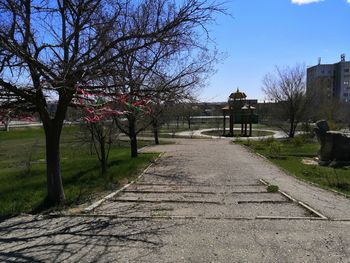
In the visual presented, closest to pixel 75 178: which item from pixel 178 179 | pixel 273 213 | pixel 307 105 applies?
pixel 178 179

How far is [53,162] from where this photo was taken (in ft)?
28.6

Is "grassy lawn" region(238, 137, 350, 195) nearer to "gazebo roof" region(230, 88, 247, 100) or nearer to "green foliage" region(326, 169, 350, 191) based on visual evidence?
"green foliage" region(326, 169, 350, 191)

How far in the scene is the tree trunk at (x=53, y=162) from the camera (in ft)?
28.2

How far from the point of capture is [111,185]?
37.4ft

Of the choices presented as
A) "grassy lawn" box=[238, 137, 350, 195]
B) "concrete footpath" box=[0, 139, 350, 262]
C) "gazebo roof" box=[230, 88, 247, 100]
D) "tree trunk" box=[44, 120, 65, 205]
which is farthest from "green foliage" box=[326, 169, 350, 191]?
"gazebo roof" box=[230, 88, 247, 100]

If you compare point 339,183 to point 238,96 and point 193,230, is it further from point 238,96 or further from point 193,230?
point 238,96

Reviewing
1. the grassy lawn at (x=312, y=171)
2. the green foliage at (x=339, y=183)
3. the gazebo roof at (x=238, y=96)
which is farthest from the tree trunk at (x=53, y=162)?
the gazebo roof at (x=238, y=96)

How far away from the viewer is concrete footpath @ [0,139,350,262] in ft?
16.0

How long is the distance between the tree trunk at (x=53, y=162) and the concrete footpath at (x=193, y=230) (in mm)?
1111

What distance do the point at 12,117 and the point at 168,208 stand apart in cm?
352

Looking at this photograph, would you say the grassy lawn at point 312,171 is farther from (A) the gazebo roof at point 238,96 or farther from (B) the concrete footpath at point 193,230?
(A) the gazebo roof at point 238,96

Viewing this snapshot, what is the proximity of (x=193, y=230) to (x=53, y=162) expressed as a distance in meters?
4.06

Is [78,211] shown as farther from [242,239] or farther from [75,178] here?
[75,178]

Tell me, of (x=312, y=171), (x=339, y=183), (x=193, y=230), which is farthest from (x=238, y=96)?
(x=193, y=230)
